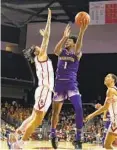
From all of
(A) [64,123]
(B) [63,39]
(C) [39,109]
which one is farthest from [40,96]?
(A) [64,123]

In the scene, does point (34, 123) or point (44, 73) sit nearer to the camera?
point (34, 123)

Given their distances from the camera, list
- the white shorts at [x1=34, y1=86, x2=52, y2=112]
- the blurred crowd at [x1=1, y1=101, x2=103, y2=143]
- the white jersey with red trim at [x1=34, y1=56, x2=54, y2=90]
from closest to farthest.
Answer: the white shorts at [x1=34, y1=86, x2=52, y2=112] → the white jersey with red trim at [x1=34, y1=56, x2=54, y2=90] → the blurred crowd at [x1=1, y1=101, x2=103, y2=143]

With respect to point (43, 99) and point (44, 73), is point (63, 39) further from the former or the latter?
point (43, 99)

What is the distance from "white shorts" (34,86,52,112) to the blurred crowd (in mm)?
8547

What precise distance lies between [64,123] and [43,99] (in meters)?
13.0

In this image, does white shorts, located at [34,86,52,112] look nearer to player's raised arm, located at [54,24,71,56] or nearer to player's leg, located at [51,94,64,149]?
player's leg, located at [51,94,64,149]

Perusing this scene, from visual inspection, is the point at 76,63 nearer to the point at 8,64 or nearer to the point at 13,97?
the point at 8,64

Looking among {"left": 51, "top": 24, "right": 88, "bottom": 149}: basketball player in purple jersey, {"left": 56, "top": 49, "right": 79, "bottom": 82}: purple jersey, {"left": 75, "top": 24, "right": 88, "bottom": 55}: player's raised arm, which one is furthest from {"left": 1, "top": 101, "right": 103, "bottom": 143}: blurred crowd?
{"left": 75, "top": 24, "right": 88, "bottom": 55}: player's raised arm

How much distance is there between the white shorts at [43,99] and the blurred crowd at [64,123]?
28.0 feet

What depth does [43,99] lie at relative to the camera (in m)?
5.75

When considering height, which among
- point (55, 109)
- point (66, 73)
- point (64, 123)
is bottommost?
point (64, 123)

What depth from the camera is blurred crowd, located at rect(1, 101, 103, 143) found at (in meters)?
16.3

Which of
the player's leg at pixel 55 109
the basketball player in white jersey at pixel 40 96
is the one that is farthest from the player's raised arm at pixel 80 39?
the player's leg at pixel 55 109

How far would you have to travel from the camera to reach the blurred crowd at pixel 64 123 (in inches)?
643
